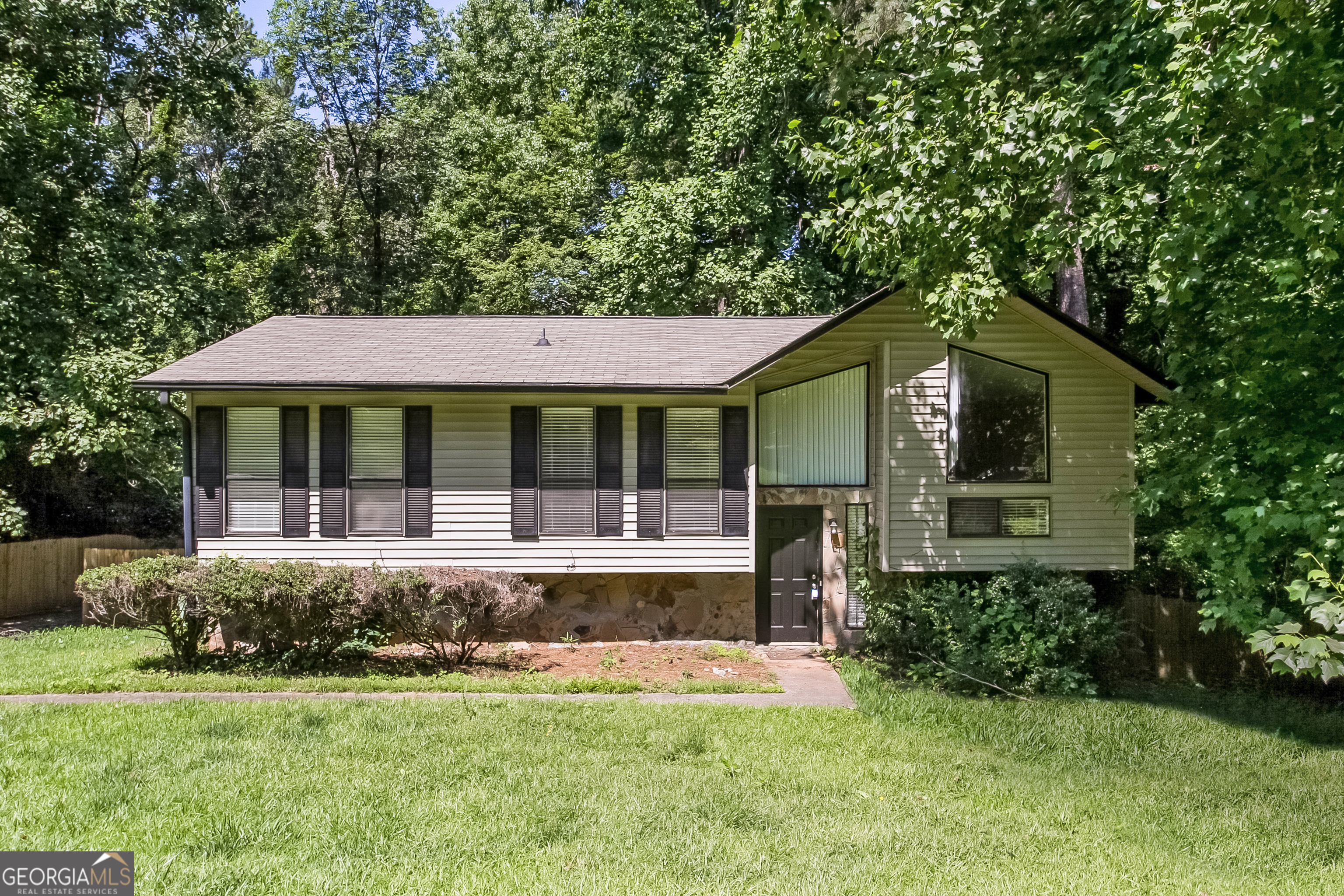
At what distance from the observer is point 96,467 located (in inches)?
665

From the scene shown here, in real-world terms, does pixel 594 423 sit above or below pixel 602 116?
below

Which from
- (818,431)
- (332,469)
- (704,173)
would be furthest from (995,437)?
(704,173)

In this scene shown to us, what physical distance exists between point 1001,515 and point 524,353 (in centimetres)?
734

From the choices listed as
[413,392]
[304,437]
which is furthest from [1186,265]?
[304,437]

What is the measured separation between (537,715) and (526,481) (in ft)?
13.7

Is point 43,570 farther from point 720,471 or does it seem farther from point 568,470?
point 720,471

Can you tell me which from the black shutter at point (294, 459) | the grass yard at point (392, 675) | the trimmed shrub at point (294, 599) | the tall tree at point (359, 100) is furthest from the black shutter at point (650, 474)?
the tall tree at point (359, 100)

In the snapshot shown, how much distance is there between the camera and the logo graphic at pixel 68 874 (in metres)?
4.68

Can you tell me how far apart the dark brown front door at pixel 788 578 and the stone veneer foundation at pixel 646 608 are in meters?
0.22

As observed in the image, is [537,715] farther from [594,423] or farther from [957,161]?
[957,161]

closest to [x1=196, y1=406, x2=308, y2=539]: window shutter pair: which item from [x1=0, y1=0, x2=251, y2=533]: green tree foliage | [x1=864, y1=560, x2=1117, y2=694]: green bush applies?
[x1=0, y1=0, x2=251, y2=533]: green tree foliage

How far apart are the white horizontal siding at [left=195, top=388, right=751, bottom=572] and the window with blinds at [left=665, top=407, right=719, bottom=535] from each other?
0.51 feet

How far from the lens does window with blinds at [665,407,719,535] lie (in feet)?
38.3

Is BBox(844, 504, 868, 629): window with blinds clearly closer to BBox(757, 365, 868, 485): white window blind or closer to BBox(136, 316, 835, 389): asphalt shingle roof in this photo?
BBox(757, 365, 868, 485): white window blind
